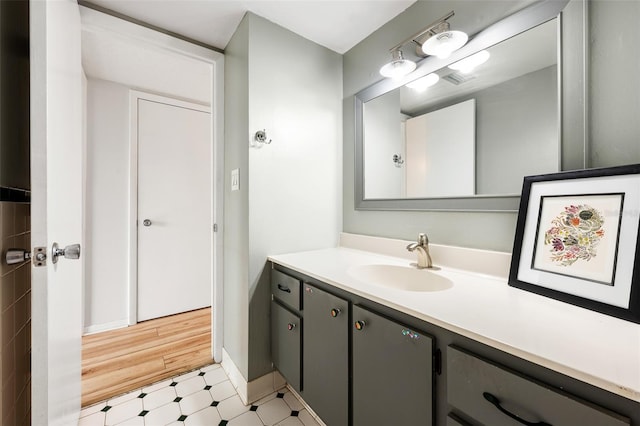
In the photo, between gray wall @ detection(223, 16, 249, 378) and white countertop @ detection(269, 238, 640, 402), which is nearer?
white countertop @ detection(269, 238, 640, 402)

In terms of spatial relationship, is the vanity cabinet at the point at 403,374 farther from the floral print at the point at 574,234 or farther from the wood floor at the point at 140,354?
the wood floor at the point at 140,354

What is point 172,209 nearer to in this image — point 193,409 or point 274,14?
point 193,409

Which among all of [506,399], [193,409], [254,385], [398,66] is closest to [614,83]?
[398,66]

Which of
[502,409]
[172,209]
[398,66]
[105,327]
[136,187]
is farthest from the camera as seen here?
[172,209]

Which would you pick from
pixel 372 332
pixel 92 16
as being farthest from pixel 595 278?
pixel 92 16

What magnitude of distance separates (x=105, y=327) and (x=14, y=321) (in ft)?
6.06

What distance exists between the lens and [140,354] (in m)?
1.99

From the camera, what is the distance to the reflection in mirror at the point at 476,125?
1012 mm

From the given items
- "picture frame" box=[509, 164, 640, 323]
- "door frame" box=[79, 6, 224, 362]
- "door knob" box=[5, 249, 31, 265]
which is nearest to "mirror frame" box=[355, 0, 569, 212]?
"picture frame" box=[509, 164, 640, 323]

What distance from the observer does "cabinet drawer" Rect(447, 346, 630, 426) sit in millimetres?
491

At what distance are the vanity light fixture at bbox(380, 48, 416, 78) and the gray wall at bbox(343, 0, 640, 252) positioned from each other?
17 cm

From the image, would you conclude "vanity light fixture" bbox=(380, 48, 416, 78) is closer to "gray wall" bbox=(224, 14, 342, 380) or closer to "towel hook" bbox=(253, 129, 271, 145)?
"gray wall" bbox=(224, 14, 342, 380)

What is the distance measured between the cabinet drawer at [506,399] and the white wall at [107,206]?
2751 mm

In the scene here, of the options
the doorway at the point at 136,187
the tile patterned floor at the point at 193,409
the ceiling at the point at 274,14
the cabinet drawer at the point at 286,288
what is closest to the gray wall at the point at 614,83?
the ceiling at the point at 274,14
